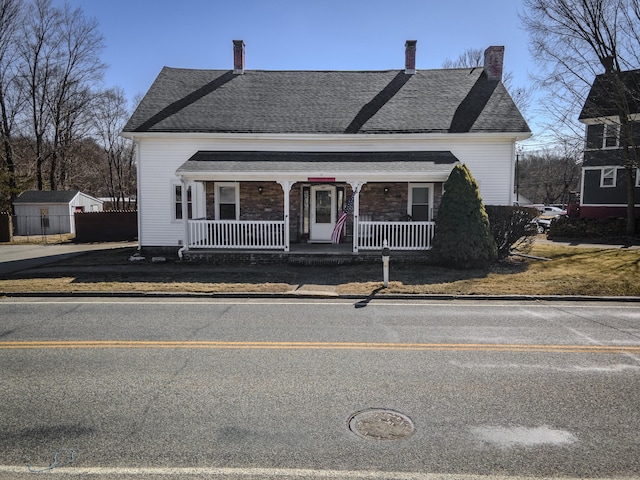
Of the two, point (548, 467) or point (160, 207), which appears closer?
point (548, 467)

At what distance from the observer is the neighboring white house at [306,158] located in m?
15.2

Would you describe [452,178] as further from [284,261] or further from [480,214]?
[284,261]

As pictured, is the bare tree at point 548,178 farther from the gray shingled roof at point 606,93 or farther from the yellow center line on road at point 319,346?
the yellow center line on road at point 319,346

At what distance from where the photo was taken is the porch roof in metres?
14.2

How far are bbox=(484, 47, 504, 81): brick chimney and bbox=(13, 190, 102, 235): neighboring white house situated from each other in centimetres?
2968

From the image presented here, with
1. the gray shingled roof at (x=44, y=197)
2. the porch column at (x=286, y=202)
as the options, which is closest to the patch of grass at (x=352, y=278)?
the porch column at (x=286, y=202)

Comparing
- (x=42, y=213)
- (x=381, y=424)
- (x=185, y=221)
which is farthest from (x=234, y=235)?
(x=42, y=213)

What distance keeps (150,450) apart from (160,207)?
14.3 metres

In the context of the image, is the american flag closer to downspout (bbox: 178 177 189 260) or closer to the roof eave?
the roof eave

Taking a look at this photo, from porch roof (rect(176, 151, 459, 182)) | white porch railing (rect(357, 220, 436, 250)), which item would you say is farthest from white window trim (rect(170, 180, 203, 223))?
white porch railing (rect(357, 220, 436, 250))

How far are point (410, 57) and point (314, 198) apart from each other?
30.2ft

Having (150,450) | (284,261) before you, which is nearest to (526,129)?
(284,261)

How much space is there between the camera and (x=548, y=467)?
11.2 ft

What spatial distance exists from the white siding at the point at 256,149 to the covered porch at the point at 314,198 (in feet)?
1.39
